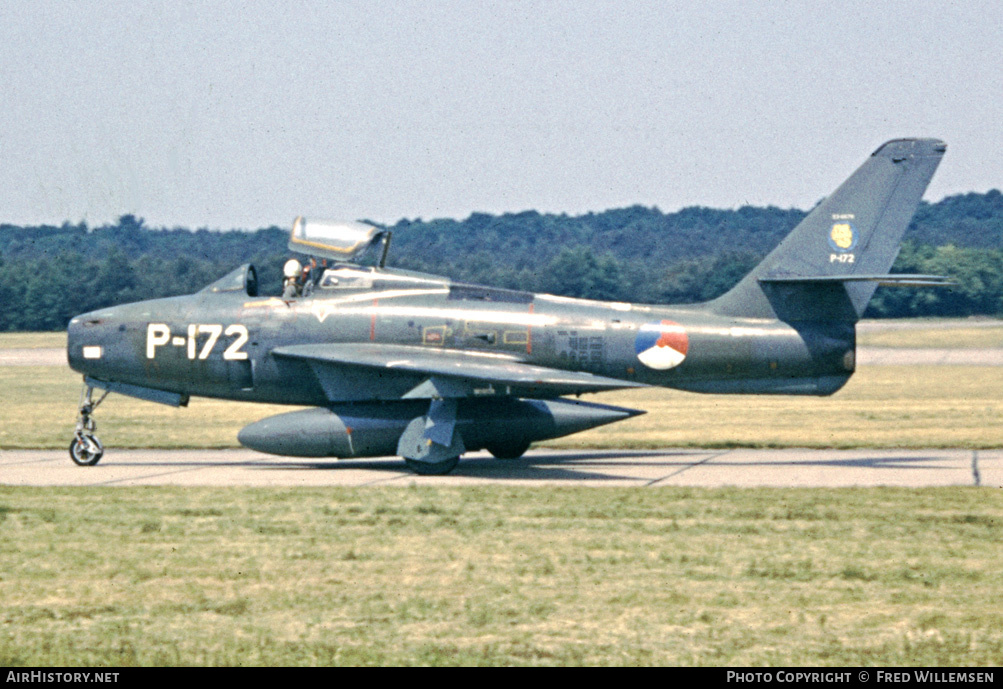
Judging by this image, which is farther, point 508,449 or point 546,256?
point 546,256

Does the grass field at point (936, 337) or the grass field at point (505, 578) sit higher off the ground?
the grass field at point (936, 337)

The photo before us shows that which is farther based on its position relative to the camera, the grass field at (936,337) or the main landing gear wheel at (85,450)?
the grass field at (936,337)

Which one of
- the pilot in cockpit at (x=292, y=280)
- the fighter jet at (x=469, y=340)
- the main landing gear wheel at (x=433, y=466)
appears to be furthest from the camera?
the pilot in cockpit at (x=292, y=280)

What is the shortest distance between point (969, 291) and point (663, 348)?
6207 cm

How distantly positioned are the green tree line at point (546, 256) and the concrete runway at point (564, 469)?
291 cm

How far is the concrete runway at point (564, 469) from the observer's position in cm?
1636

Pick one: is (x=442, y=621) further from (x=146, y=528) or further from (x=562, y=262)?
(x=562, y=262)

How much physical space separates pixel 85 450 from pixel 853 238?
10882mm

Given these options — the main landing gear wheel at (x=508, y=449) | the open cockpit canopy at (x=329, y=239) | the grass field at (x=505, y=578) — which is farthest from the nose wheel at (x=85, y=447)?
the main landing gear wheel at (x=508, y=449)

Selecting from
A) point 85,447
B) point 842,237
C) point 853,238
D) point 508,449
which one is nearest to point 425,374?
point 508,449

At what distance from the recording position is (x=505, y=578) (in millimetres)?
10156

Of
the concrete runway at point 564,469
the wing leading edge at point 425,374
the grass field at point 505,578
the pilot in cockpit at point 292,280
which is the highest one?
the pilot in cockpit at point 292,280

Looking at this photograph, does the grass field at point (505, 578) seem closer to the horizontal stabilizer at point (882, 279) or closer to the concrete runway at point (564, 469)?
the concrete runway at point (564, 469)

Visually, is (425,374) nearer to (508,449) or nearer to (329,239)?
(508,449)
